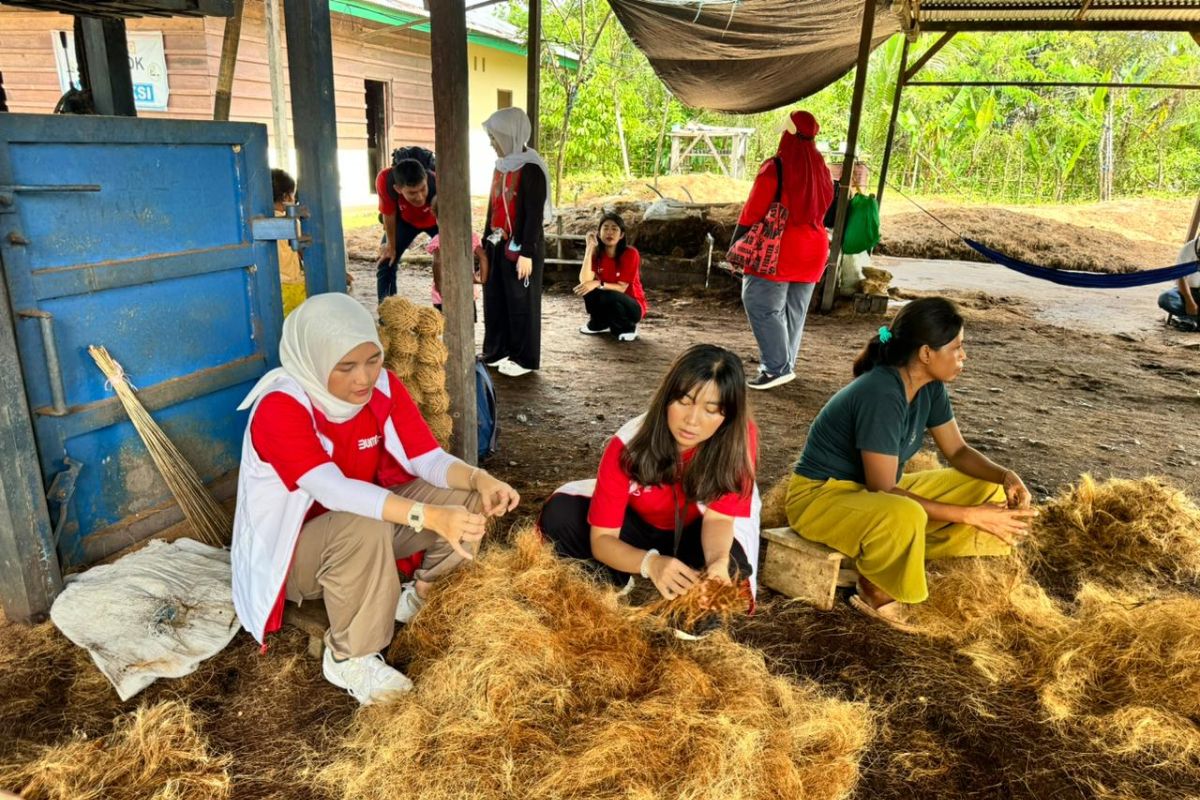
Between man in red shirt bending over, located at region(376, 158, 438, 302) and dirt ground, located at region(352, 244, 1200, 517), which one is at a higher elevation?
man in red shirt bending over, located at region(376, 158, 438, 302)

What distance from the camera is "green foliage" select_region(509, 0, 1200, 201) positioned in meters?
15.4

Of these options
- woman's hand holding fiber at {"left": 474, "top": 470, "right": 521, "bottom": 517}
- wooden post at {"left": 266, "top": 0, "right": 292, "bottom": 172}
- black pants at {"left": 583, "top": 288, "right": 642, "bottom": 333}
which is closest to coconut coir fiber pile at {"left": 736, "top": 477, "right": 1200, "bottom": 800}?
woman's hand holding fiber at {"left": 474, "top": 470, "right": 521, "bottom": 517}

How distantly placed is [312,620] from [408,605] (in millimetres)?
293

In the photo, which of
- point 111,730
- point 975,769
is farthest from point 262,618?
point 975,769

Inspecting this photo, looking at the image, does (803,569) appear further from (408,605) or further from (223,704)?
(223,704)

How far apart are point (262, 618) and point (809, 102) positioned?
20.7m

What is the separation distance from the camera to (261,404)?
2.17 m

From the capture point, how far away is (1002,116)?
16.5 m

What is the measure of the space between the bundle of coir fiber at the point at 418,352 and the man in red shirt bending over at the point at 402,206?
2087mm

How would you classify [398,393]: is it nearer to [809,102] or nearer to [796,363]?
[796,363]

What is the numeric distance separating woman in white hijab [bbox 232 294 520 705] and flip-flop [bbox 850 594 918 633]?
1444mm

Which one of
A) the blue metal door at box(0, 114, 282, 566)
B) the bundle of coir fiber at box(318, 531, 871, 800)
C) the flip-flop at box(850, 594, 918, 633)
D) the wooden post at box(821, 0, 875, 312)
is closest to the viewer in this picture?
the bundle of coir fiber at box(318, 531, 871, 800)

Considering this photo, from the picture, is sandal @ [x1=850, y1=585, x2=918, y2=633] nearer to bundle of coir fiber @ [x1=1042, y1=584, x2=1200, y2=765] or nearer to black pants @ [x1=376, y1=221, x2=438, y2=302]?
bundle of coir fiber @ [x1=1042, y1=584, x2=1200, y2=765]

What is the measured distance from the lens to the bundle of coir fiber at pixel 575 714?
5.98ft
